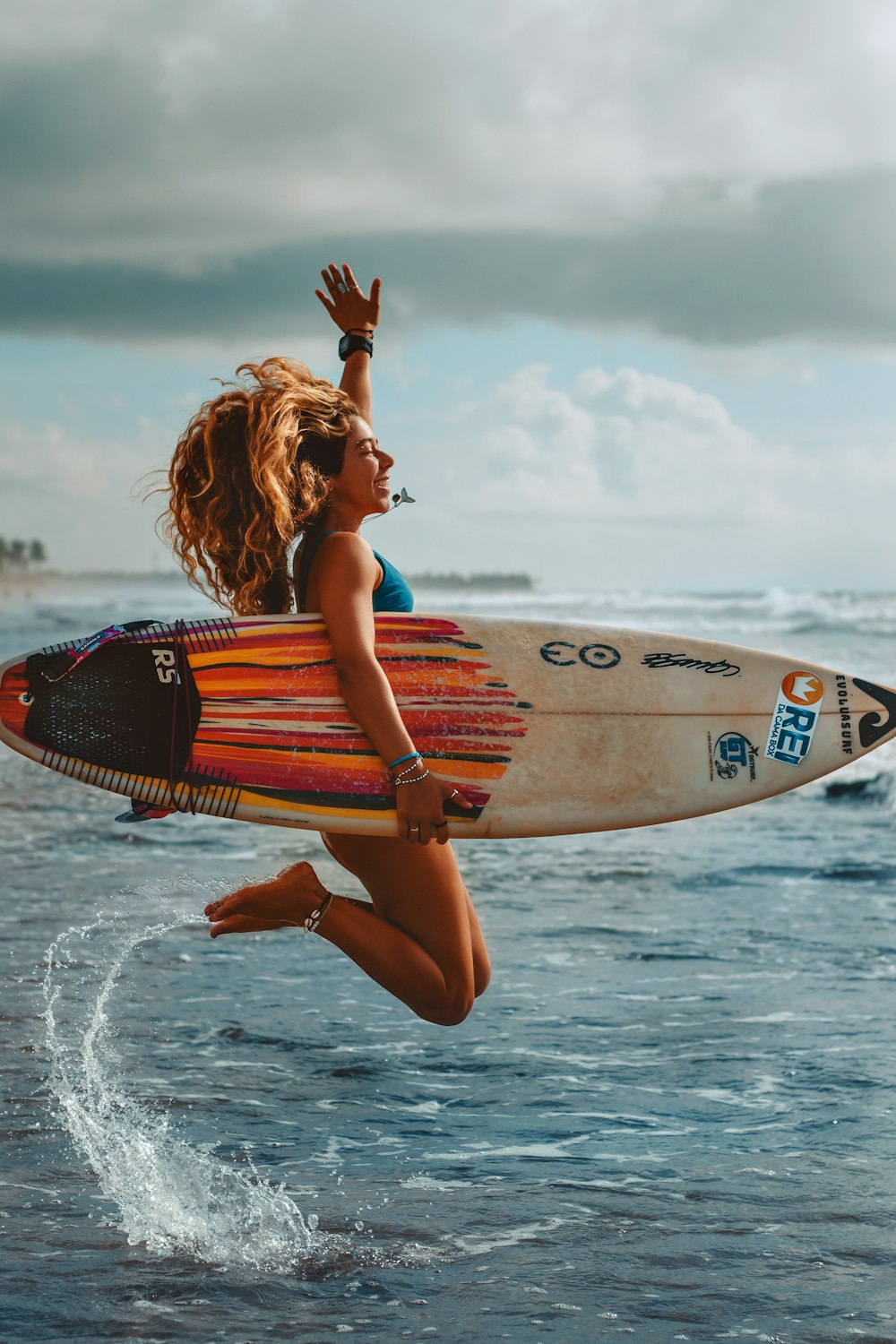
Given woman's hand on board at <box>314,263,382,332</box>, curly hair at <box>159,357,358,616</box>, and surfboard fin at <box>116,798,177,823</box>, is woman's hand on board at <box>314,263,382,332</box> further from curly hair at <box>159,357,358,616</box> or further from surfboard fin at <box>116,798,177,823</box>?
surfboard fin at <box>116,798,177,823</box>

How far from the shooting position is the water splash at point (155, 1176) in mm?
3789

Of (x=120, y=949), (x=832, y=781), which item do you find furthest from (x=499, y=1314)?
(x=832, y=781)

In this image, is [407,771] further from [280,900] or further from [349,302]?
[349,302]

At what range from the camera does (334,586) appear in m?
3.28

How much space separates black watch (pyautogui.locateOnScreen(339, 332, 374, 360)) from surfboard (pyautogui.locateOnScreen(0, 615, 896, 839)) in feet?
2.50

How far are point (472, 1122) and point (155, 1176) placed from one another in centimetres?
111

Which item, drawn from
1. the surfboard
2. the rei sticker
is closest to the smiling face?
the surfboard

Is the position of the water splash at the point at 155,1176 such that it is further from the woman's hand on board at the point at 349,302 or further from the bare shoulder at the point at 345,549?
the woman's hand on board at the point at 349,302

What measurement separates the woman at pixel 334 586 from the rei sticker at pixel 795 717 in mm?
1007

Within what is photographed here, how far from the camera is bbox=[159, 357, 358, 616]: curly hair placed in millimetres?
3287

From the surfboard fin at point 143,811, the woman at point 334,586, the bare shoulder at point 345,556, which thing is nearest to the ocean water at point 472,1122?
the surfboard fin at point 143,811

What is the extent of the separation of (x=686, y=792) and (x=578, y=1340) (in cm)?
144

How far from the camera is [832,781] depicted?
12461 millimetres

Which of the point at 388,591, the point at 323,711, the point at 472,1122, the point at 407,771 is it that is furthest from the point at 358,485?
the point at 472,1122
